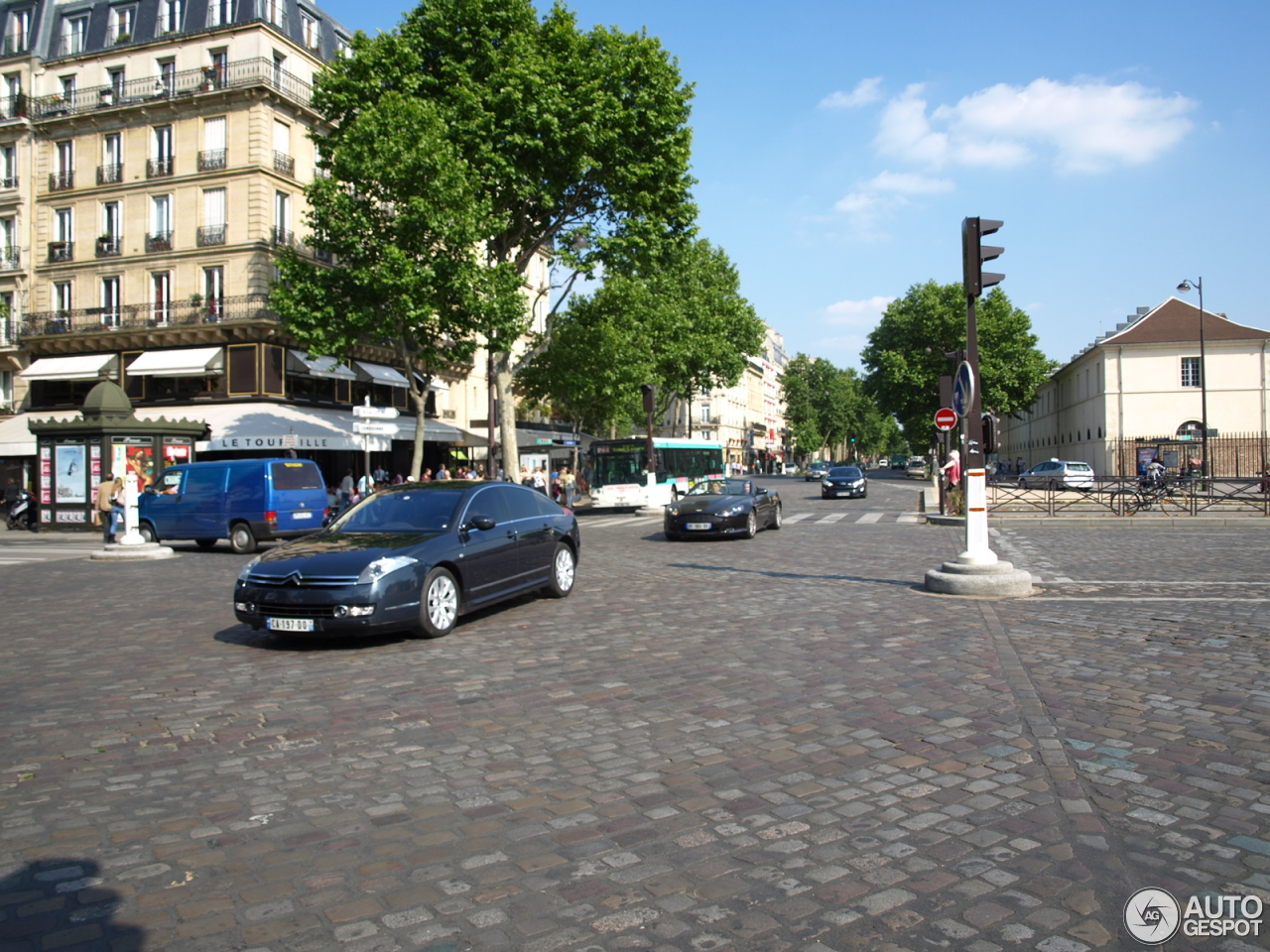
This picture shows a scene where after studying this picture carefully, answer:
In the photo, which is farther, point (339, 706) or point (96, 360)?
point (96, 360)

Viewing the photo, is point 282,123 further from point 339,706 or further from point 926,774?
point 926,774

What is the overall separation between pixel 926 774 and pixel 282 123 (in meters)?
36.1

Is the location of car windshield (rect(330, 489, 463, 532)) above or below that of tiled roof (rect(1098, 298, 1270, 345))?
below

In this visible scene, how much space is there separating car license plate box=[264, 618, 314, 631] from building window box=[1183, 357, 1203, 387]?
216ft

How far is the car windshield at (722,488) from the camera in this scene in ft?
69.3

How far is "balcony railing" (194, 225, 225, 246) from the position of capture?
33781mm

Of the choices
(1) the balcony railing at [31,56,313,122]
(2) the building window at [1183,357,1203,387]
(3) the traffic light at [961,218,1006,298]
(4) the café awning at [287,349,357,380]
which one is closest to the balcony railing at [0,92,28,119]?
(1) the balcony railing at [31,56,313,122]

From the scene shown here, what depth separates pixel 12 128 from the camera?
37.2 m

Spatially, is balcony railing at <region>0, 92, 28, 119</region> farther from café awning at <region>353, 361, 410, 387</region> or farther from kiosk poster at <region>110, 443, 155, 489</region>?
kiosk poster at <region>110, 443, 155, 489</region>

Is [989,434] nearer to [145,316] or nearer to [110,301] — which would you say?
[145,316]

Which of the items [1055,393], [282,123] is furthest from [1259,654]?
[1055,393]

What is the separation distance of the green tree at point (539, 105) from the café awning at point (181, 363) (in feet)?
32.1

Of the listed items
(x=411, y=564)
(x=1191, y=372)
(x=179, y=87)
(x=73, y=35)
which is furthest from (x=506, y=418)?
(x=1191, y=372)

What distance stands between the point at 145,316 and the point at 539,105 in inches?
693
